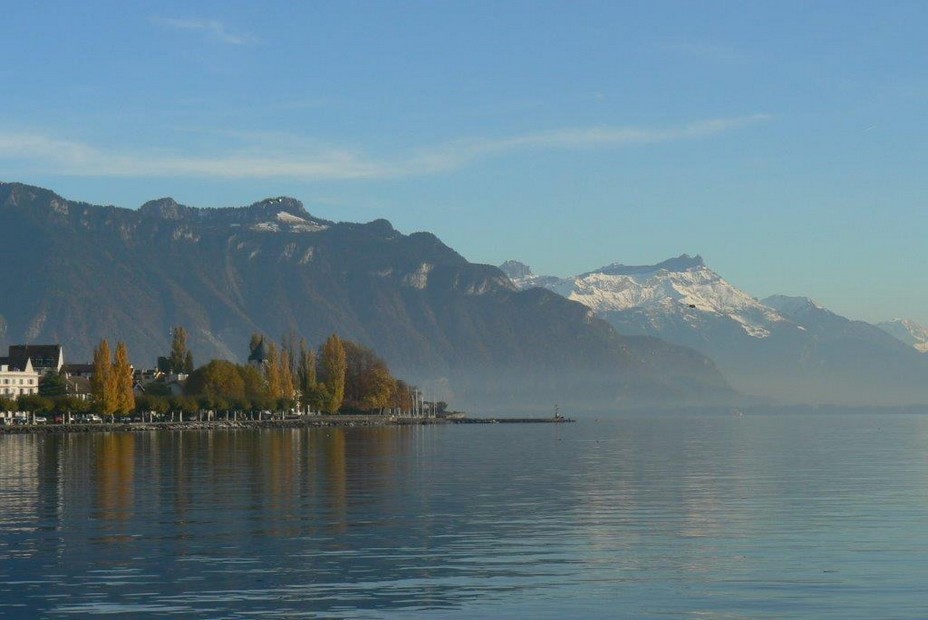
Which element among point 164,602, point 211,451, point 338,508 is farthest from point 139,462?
point 164,602

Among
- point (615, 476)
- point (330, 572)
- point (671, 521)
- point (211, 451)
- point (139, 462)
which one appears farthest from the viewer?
point (211, 451)

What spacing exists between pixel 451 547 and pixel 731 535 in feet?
35.5

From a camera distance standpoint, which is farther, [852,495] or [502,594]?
[852,495]

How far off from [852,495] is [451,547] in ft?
99.9

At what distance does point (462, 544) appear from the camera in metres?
49.3

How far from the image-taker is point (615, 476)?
88.8m

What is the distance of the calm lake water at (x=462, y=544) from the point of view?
37688mm

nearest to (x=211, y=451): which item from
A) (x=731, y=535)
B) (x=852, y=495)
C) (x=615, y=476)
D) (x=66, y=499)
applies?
(x=615, y=476)

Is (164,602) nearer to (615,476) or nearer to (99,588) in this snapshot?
(99,588)

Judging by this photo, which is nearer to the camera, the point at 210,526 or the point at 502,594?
the point at 502,594

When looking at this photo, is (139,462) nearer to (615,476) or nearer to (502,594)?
(615,476)

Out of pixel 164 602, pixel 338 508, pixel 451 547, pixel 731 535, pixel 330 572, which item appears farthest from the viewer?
pixel 338 508

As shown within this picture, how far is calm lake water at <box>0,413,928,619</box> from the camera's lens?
3769 cm

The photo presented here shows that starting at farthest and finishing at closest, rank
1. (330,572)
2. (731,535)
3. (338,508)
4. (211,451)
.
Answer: (211,451), (338,508), (731,535), (330,572)
